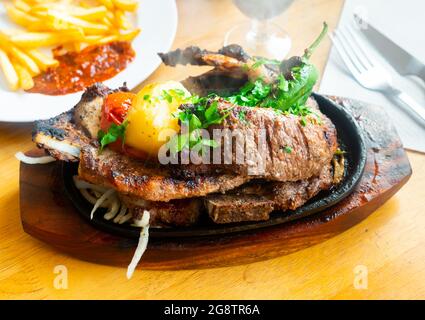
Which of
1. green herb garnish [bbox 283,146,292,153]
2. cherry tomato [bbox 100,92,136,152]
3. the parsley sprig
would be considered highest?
the parsley sprig

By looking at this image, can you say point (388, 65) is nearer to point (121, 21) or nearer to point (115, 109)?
point (121, 21)

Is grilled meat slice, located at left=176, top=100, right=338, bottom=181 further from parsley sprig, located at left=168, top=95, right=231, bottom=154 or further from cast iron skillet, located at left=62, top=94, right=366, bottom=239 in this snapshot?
cast iron skillet, located at left=62, top=94, right=366, bottom=239

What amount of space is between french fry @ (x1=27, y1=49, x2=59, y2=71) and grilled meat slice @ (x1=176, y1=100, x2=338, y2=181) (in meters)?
1.67

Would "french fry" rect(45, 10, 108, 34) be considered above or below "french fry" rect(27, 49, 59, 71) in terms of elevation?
above

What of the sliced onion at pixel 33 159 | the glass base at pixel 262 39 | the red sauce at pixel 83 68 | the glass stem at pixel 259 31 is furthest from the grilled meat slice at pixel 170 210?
the glass stem at pixel 259 31

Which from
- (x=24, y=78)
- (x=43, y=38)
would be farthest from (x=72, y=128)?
(x=43, y=38)

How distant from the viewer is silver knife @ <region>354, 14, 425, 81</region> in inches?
127

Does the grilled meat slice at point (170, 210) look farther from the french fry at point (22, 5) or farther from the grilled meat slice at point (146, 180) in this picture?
the french fry at point (22, 5)

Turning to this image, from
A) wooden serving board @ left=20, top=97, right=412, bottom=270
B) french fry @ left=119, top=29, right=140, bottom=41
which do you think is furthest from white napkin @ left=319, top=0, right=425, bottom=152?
french fry @ left=119, top=29, right=140, bottom=41

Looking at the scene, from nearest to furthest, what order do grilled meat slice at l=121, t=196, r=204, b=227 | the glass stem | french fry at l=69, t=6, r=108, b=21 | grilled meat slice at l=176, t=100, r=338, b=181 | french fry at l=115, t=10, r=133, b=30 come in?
grilled meat slice at l=176, t=100, r=338, b=181 → grilled meat slice at l=121, t=196, r=204, b=227 → french fry at l=69, t=6, r=108, b=21 → french fry at l=115, t=10, r=133, b=30 → the glass stem

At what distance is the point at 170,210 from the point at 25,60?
1695 mm

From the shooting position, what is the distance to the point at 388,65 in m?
3.41

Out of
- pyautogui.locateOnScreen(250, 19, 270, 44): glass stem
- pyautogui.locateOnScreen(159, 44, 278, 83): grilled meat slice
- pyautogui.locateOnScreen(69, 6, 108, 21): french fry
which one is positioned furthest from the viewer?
Answer: pyautogui.locateOnScreen(250, 19, 270, 44): glass stem

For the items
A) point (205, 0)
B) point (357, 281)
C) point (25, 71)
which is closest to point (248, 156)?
point (357, 281)
